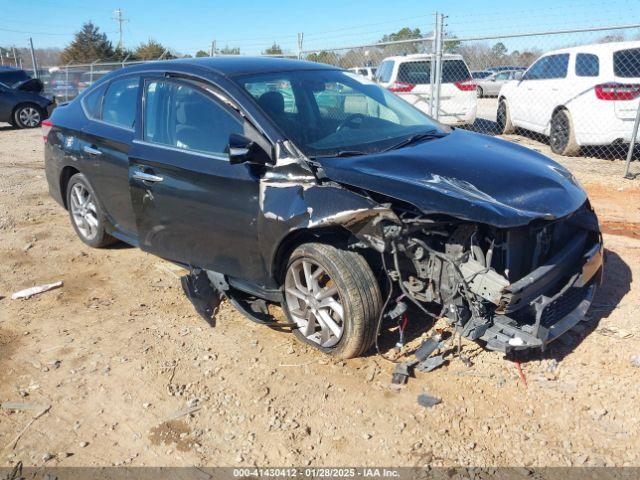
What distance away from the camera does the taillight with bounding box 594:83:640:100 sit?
8141 millimetres

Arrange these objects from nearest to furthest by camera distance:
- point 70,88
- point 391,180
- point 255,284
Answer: point 391,180, point 255,284, point 70,88

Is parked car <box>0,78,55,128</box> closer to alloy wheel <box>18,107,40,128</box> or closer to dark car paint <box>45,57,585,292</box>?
alloy wheel <box>18,107,40,128</box>

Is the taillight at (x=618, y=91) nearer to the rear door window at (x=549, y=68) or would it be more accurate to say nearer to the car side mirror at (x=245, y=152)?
the rear door window at (x=549, y=68)

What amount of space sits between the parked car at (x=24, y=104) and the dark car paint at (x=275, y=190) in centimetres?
1285

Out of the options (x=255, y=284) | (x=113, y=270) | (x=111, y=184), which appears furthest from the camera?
(x=113, y=270)

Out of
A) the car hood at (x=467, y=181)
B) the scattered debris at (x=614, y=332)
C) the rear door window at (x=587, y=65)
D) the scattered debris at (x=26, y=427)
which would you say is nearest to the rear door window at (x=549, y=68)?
the rear door window at (x=587, y=65)

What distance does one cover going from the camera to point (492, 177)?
3232 millimetres

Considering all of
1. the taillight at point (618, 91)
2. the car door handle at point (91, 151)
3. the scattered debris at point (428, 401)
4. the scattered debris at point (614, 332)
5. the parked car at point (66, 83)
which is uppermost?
the parked car at point (66, 83)

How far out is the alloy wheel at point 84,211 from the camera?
530 cm

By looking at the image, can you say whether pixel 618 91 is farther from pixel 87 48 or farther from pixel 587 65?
pixel 87 48

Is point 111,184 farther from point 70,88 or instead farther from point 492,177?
point 70,88

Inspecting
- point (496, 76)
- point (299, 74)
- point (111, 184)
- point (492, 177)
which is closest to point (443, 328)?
point (492, 177)

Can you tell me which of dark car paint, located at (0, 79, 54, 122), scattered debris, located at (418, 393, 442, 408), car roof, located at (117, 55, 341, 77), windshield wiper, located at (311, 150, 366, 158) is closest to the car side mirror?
windshield wiper, located at (311, 150, 366, 158)

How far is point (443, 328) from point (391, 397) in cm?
83
